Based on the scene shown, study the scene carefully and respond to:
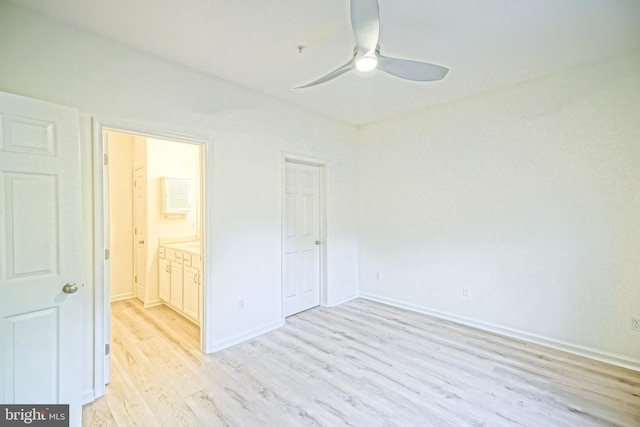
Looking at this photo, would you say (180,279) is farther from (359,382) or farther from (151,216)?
(359,382)

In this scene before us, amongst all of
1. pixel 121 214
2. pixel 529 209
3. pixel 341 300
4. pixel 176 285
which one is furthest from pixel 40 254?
pixel 529 209

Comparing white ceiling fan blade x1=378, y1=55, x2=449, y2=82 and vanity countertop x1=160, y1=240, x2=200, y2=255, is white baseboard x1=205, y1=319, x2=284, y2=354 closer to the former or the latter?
vanity countertop x1=160, y1=240, x2=200, y2=255

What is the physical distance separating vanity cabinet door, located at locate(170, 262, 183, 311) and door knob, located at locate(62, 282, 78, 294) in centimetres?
189

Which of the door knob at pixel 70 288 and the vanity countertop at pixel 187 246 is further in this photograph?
the vanity countertop at pixel 187 246

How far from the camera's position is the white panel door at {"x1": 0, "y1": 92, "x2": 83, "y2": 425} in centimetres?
161

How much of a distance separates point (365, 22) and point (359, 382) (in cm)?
250

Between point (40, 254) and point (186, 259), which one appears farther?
point (186, 259)

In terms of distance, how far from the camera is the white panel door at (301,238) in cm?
380

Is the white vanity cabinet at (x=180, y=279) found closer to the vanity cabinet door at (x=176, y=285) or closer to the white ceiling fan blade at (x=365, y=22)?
the vanity cabinet door at (x=176, y=285)

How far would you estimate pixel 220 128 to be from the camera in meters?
2.89

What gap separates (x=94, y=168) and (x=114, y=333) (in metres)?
2.09

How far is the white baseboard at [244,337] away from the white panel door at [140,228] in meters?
1.94

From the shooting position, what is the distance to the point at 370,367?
2.56m

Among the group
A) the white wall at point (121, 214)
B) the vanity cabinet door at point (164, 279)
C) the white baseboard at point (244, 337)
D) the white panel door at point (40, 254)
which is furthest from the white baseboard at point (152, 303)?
the white panel door at point (40, 254)
